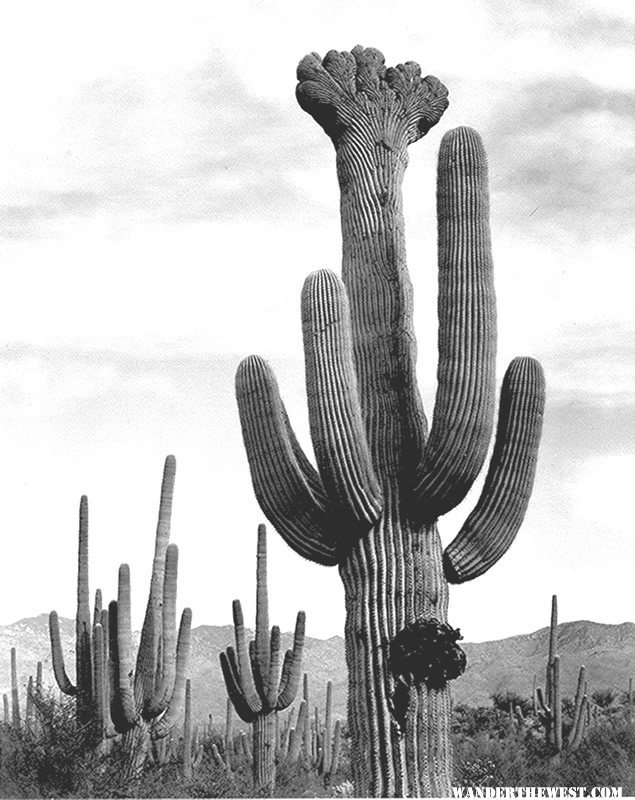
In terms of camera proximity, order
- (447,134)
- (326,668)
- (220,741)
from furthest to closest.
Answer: (326,668)
(220,741)
(447,134)

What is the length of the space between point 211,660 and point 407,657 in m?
84.6

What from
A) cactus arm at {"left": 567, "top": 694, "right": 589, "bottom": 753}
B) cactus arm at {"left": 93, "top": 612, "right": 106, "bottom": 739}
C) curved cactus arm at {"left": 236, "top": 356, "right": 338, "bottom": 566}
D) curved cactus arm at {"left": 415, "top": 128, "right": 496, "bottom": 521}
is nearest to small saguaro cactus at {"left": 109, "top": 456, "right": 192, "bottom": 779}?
cactus arm at {"left": 93, "top": 612, "right": 106, "bottom": 739}

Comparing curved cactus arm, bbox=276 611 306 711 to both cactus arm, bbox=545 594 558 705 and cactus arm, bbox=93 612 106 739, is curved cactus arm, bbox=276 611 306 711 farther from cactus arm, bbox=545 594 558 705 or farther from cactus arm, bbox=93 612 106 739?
cactus arm, bbox=545 594 558 705

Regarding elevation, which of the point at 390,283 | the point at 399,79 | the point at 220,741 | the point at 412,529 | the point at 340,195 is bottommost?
the point at 220,741

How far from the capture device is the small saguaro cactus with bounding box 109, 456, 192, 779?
49.4 ft

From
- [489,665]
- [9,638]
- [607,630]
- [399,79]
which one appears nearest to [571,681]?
[489,665]

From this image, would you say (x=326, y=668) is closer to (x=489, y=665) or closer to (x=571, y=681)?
(x=489, y=665)

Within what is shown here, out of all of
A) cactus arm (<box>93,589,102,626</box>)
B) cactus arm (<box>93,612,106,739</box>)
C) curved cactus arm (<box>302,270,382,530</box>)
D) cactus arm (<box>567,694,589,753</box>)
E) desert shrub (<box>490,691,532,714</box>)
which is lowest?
cactus arm (<box>567,694,589,753</box>)

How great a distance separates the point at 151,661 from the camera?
15.6 meters

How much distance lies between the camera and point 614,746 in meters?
23.4

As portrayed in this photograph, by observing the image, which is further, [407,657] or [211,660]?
[211,660]

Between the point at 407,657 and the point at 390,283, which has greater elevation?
the point at 390,283

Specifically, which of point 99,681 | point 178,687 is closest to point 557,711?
point 178,687

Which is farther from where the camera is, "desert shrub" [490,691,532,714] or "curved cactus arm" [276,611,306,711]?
"desert shrub" [490,691,532,714]
